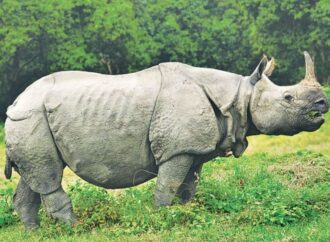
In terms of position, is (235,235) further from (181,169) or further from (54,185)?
Answer: (54,185)

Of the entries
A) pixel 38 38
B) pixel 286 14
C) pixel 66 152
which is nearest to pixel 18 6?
pixel 38 38

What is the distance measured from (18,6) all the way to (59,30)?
186 centimetres

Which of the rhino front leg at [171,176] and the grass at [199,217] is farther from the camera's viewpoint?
the rhino front leg at [171,176]

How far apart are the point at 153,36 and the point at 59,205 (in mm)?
25938

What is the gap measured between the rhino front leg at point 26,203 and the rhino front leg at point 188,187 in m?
1.83

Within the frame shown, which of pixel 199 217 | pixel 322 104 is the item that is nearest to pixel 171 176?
pixel 199 217

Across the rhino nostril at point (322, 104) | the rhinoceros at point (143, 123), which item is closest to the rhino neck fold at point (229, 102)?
the rhinoceros at point (143, 123)

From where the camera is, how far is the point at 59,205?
319 inches

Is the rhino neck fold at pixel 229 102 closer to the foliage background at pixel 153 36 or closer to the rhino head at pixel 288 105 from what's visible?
the rhino head at pixel 288 105

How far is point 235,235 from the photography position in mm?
7289

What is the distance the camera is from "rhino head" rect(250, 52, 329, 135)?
25.9 ft

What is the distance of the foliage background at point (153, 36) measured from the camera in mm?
26984

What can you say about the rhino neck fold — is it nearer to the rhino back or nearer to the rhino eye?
the rhino eye

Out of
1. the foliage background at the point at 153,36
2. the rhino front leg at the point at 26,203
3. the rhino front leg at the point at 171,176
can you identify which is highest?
the rhino front leg at the point at 171,176
